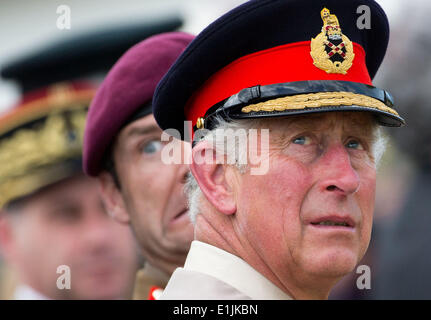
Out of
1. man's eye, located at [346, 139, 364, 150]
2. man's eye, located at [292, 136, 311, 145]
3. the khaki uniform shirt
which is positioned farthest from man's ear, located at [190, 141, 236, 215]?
the khaki uniform shirt

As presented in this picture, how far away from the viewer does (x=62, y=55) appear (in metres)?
6.35

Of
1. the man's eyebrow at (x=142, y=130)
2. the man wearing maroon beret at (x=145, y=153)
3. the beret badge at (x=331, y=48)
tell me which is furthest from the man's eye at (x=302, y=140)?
the man's eyebrow at (x=142, y=130)

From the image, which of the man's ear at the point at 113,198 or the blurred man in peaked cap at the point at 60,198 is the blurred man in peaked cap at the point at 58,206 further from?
the man's ear at the point at 113,198

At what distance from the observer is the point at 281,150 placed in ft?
9.14

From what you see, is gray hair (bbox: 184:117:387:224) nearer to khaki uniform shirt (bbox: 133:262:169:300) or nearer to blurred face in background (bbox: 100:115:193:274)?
blurred face in background (bbox: 100:115:193:274)

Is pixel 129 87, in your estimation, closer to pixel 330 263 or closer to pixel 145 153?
pixel 145 153

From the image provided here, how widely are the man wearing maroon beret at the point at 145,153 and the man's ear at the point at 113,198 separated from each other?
0.19 ft

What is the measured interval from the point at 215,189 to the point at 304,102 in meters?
0.51

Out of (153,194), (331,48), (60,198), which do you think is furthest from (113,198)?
(331,48)

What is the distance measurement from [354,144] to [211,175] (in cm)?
60

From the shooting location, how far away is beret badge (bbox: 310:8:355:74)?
9.53 feet

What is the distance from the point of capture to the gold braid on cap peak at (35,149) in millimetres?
5703

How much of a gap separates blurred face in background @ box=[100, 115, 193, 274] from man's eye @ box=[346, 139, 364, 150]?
142 cm
